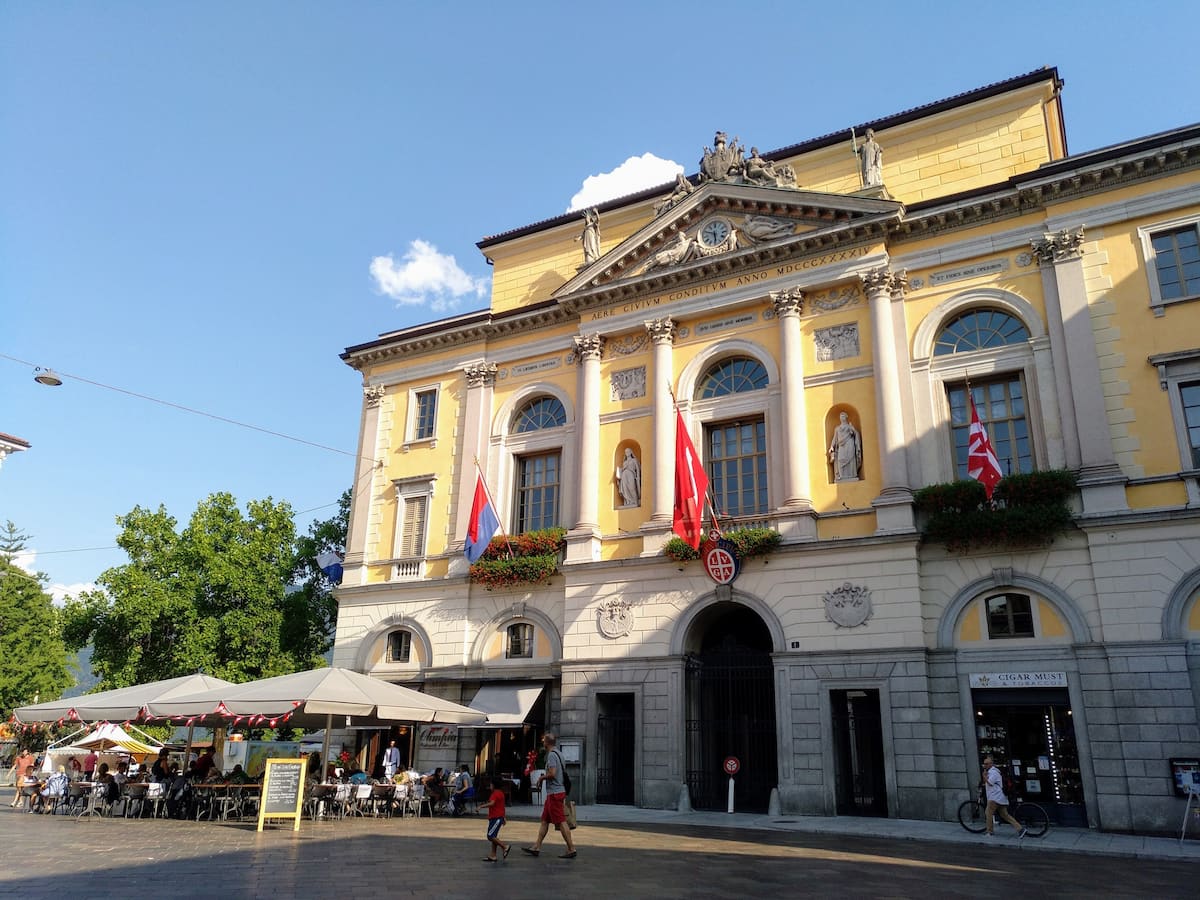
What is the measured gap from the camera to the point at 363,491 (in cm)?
3147

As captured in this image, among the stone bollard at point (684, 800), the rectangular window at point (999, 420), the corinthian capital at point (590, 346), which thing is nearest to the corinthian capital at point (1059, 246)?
the rectangular window at point (999, 420)

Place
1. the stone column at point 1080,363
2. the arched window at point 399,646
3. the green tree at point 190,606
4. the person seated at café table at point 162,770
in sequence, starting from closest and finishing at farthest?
the stone column at point 1080,363 < the person seated at café table at point 162,770 < the arched window at point 399,646 < the green tree at point 190,606

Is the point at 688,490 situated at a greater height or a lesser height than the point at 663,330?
lesser

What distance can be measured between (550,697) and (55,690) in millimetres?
34729

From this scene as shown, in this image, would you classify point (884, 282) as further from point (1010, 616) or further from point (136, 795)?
point (136, 795)

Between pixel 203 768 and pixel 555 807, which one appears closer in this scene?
pixel 555 807

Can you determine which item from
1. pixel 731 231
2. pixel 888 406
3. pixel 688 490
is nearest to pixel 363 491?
pixel 688 490

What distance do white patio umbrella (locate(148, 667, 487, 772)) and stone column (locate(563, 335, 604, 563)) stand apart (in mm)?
6557

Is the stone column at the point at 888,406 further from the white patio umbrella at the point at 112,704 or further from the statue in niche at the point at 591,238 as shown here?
the white patio umbrella at the point at 112,704

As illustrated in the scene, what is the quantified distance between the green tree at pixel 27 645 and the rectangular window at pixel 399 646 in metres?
25.4

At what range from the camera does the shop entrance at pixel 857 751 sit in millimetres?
21312

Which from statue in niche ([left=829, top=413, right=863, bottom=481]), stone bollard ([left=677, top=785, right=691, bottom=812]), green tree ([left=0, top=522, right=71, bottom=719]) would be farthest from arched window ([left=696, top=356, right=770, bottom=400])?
green tree ([left=0, top=522, right=71, bottom=719])

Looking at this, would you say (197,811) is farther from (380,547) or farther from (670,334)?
(670,334)

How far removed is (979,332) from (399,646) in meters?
20.1
